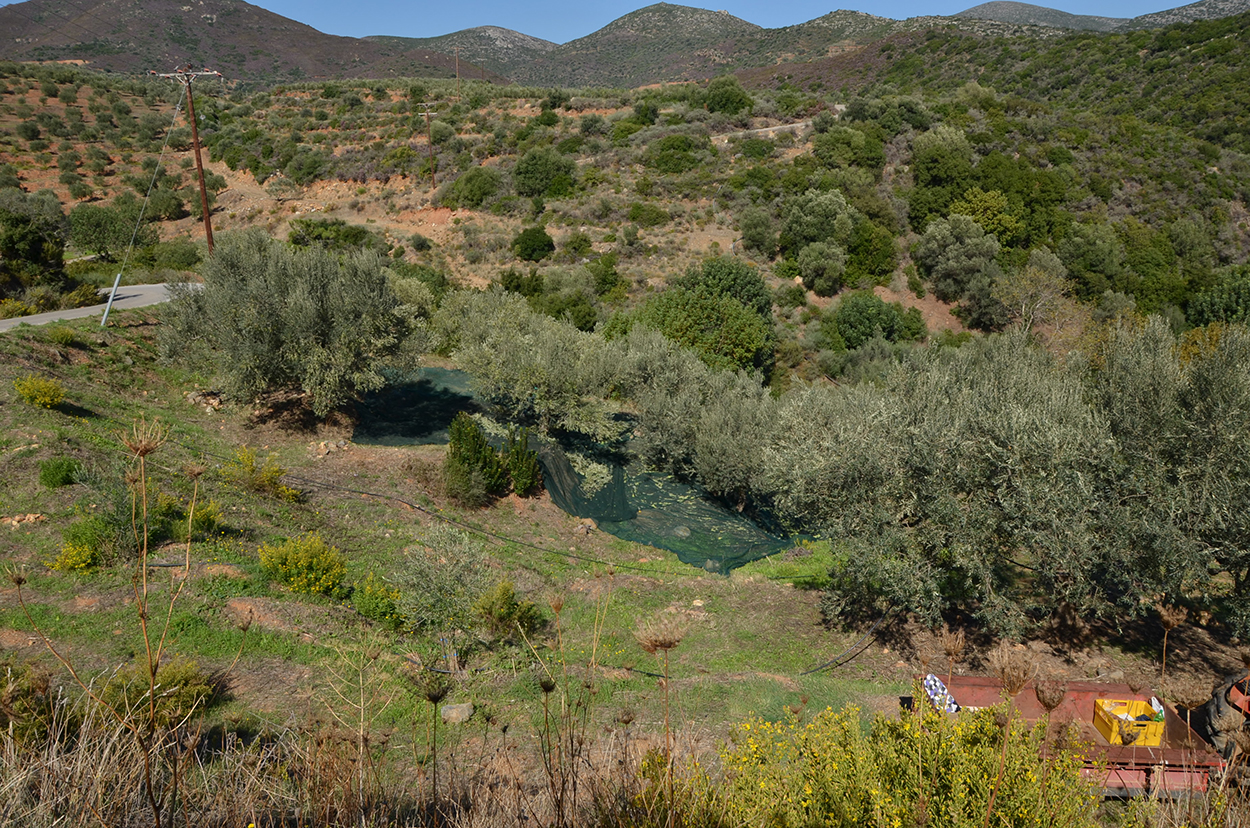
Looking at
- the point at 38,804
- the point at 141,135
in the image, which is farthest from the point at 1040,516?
the point at 141,135

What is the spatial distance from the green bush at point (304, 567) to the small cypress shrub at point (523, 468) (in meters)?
5.69

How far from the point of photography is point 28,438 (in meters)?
11.6

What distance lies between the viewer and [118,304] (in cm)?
1952

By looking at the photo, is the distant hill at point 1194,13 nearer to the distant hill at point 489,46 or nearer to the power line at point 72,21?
the distant hill at point 489,46

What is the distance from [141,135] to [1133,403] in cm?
5435

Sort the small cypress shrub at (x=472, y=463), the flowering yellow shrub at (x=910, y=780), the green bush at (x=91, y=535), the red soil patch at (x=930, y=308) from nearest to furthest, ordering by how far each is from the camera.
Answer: the flowering yellow shrub at (x=910, y=780)
the green bush at (x=91, y=535)
the small cypress shrub at (x=472, y=463)
the red soil patch at (x=930, y=308)

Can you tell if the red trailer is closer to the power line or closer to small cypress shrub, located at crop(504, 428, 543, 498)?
small cypress shrub, located at crop(504, 428, 543, 498)

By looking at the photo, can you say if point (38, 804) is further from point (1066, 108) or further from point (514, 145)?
point (1066, 108)

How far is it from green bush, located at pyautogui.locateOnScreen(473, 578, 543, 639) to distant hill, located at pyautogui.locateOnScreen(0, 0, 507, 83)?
83851 millimetres

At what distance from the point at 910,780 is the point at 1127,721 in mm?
4143

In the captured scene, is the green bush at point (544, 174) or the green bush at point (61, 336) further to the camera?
the green bush at point (544, 174)

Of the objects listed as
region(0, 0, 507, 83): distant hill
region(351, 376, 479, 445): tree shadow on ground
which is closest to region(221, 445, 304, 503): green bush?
region(351, 376, 479, 445): tree shadow on ground

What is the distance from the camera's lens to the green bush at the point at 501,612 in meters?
9.58

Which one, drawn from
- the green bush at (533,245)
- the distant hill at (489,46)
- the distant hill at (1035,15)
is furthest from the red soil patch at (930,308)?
the distant hill at (1035,15)
